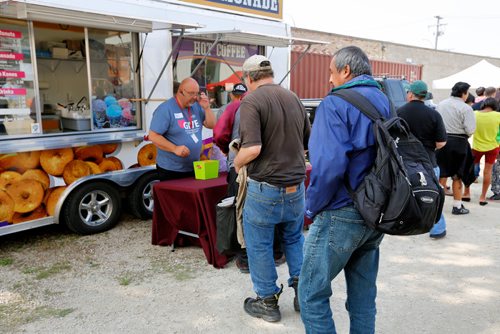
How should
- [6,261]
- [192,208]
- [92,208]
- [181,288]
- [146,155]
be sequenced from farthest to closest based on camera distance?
1. [146,155]
2. [92,208]
3. [6,261]
4. [192,208]
5. [181,288]

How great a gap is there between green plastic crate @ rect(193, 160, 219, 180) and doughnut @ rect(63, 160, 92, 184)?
1.32m

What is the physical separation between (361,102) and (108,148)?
3717 millimetres

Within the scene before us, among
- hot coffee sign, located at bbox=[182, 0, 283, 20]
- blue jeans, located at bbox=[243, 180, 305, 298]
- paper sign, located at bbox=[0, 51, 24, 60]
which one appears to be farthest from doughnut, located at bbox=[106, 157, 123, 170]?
blue jeans, located at bbox=[243, 180, 305, 298]

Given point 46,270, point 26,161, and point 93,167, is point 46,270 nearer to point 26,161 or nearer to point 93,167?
point 26,161

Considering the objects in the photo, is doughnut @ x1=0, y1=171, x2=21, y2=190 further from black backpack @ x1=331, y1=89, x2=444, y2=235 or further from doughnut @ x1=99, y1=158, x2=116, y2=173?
black backpack @ x1=331, y1=89, x2=444, y2=235

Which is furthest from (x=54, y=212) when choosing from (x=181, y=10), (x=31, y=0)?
(x=181, y=10)

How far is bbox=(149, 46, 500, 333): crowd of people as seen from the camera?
2.12 metres

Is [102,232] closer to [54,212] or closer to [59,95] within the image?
[54,212]

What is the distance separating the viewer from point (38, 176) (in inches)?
179

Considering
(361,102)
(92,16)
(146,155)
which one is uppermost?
(92,16)

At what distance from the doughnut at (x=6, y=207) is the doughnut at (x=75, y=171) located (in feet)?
1.98

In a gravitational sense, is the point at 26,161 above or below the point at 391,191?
below

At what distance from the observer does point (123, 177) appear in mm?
5289

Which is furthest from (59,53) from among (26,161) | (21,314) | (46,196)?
(21,314)
